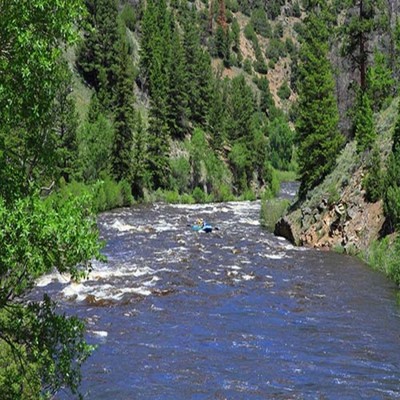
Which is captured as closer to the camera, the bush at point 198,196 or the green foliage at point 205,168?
the bush at point 198,196

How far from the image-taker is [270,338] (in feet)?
68.7

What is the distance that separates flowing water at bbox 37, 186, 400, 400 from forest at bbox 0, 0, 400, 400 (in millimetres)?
2207

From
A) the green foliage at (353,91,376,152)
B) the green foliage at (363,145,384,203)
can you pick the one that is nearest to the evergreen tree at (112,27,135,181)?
the green foliage at (353,91,376,152)

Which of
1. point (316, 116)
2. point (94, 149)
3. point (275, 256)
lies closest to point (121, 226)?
point (275, 256)

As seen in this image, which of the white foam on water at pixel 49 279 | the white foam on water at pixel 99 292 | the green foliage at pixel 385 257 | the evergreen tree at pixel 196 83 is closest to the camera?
the white foam on water at pixel 99 292

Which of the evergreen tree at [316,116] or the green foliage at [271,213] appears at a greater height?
the evergreen tree at [316,116]

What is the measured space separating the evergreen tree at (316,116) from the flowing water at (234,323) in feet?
28.3

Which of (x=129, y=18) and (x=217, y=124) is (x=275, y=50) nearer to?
(x=129, y=18)

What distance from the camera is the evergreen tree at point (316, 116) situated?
43.7 m

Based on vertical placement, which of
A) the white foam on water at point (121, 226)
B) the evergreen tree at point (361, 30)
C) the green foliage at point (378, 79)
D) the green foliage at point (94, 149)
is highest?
the evergreen tree at point (361, 30)

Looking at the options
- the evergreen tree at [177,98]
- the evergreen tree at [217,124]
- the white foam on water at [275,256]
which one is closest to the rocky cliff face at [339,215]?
the white foam on water at [275,256]

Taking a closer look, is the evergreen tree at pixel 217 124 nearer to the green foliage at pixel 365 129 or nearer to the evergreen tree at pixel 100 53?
the evergreen tree at pixel 100 53

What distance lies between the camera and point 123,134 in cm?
6731

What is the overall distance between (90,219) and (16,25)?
326 centimetres
